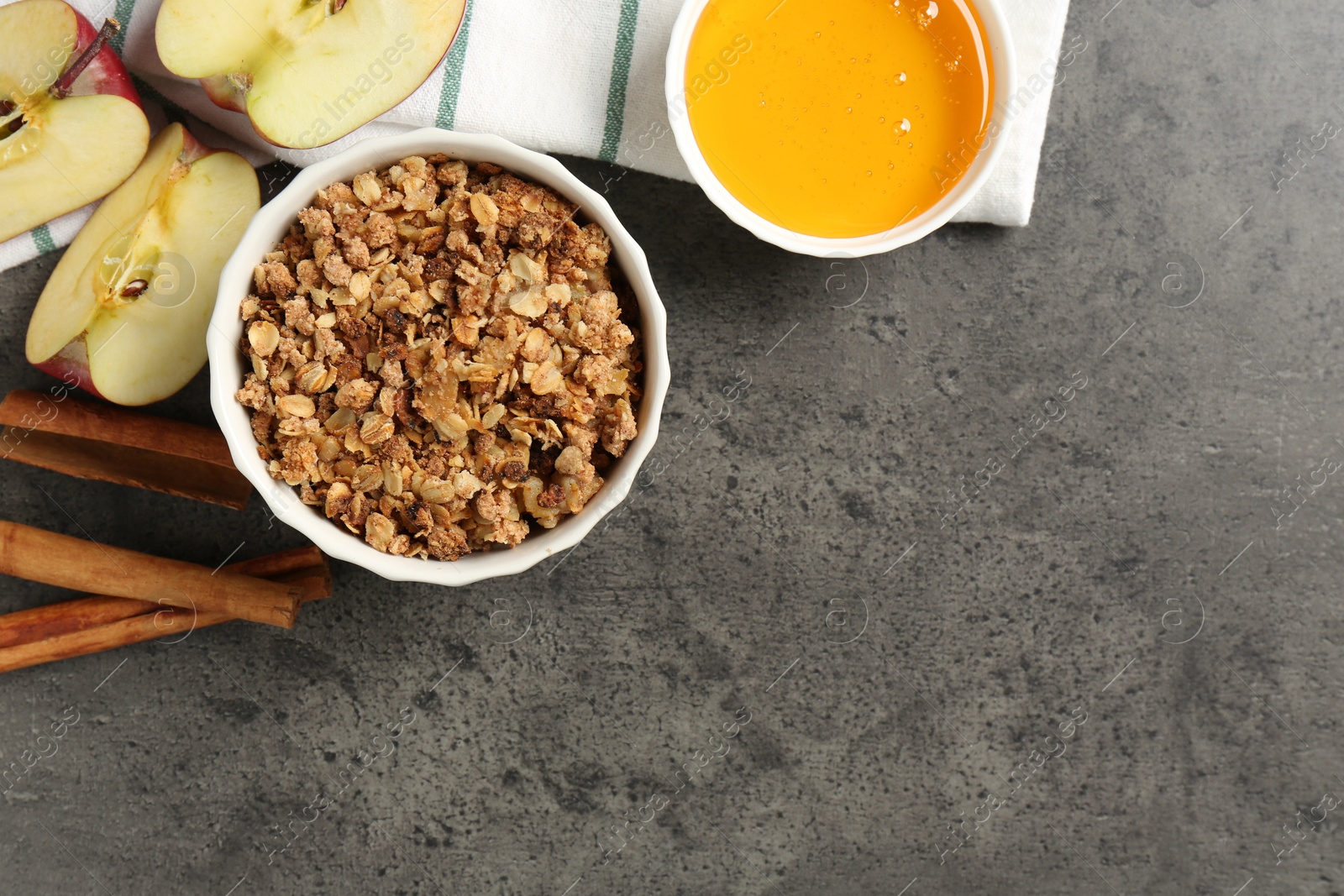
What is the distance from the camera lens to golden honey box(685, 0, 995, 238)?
1362 mm

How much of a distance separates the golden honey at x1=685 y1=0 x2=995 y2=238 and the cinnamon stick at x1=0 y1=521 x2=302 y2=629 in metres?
1.01

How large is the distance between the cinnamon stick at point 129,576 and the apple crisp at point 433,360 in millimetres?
377

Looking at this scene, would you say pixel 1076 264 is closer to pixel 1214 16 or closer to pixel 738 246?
pixel 1214 16

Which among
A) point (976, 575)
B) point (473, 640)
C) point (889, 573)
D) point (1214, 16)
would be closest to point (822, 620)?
point (889, 573)

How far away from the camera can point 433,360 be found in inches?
47.5

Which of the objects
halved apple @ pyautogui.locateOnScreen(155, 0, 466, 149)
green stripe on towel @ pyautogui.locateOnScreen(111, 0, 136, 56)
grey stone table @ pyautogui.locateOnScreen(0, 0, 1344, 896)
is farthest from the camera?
grey stone table @ pyautogui.locateOnScreen(0, 0, 1344, 896)

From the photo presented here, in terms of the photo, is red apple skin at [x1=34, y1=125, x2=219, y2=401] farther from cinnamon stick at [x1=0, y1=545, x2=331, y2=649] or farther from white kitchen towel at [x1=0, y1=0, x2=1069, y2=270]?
cinnamon stick at [x1=0, y1=545, x2=331, y2=649]

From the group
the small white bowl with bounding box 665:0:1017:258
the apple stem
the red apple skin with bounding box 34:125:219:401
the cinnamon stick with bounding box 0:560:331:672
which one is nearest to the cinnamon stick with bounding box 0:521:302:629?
the cinnamon stick with bounding box 0:560:331:672

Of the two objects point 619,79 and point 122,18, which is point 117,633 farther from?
point 619,79

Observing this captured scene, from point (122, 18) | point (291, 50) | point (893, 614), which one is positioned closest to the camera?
point (291, 50)

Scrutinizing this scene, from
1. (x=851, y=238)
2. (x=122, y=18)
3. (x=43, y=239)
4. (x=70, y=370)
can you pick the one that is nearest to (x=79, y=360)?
(x=70, y=370)

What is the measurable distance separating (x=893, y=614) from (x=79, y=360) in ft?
4.55

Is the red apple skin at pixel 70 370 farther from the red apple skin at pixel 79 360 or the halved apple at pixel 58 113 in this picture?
the halved apple at pixel 58 113

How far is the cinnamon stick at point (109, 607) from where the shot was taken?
1.54 metres
